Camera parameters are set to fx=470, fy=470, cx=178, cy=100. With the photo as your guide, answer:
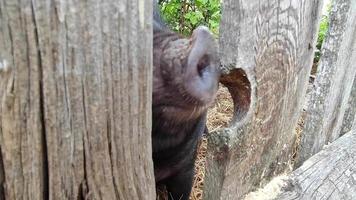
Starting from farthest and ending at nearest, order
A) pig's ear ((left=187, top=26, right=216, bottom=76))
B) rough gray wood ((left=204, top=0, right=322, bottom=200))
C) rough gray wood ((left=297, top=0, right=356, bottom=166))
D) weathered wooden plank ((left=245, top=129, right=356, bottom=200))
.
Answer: rough gray wood ((left=297, top=0, right=356, bottom=166)) < weathered wooden plank ((left=245, top=129, right=356, bottom=200)) < rough gray wood ((left=204, top=0, right=322, bottom=200)) < pig's ear ((left=187, top=26, right=216, bottom=76))

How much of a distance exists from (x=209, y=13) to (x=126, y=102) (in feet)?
10.7


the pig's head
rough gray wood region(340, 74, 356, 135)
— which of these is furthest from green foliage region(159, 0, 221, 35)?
the pig's head

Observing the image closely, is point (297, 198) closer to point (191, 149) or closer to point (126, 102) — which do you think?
point (191, 149)

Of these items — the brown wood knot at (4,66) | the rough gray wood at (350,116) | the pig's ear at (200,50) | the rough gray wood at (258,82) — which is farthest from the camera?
the rough gray wood at (350,116)

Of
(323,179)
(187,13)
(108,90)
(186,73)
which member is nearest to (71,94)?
(108,90)

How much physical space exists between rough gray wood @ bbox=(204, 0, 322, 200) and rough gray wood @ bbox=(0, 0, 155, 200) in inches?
15.0

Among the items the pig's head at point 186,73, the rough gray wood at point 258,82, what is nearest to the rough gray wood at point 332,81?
the rough gray wood at point 258,82

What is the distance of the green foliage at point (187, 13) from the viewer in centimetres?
385

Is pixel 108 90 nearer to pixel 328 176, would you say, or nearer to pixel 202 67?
pixel 202 67

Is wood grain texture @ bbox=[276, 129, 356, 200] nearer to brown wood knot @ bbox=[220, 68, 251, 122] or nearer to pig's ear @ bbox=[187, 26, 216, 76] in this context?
brown wood knot @ bbox=[220, 68, 251, 122]

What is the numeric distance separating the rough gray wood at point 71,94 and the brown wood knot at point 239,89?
1.27ft

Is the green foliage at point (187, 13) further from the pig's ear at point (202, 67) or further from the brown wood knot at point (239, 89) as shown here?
the pig's ear at point (202, 67)

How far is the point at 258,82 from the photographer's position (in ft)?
4.06

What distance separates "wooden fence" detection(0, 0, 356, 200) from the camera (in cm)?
69
